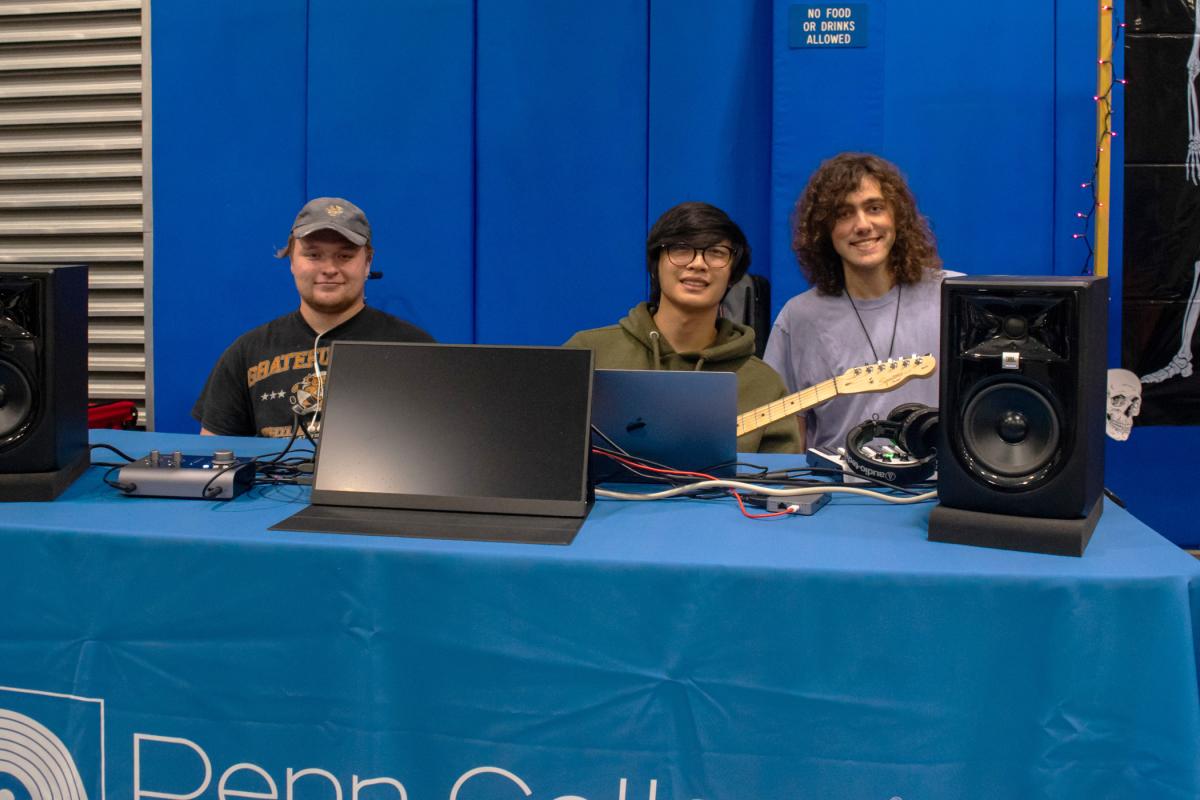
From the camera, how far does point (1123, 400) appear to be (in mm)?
3672

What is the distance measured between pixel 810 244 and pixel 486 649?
5.61 ft

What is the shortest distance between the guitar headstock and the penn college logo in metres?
1.34

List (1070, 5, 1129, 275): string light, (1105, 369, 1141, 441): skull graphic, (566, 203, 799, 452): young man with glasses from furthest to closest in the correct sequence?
(1105, 369, 1141, 441): skull graphic, (1070, 5, 1129, 275): string light, (566, 203, 799, 452): young man with glasses

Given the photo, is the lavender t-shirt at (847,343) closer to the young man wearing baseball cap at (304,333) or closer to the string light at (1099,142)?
the young man wearing baseball cap at (304,333)

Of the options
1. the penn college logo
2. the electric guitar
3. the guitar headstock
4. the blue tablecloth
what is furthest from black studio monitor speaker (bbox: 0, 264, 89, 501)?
the guitar headstock

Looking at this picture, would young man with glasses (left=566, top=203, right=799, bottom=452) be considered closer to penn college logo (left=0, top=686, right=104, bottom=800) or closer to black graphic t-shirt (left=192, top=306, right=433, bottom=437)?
black graphic t-shirt (left=192, top=306, right=433, bottom=437)

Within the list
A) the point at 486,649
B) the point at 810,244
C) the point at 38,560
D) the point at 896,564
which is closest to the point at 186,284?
the point at 810,244

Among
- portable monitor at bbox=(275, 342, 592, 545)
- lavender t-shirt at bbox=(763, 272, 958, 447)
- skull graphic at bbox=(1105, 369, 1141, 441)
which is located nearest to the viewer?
portable monitor at bbox=(275, 342, 592, 545)

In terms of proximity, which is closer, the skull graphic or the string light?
the string light

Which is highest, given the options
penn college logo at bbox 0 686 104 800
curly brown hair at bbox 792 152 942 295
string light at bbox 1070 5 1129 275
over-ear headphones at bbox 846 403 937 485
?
string light at bbox 1070 5 1129 275

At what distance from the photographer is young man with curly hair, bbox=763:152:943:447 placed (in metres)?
2.62

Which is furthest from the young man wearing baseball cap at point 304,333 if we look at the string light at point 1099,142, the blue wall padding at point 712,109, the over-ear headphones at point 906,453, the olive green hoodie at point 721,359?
the string light at point 1099,142

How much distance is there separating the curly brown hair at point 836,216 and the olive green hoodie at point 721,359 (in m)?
0.30

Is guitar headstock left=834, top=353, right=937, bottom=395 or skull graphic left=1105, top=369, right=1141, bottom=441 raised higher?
guitar headstock left=834, top=353, right=937, bottom=395
